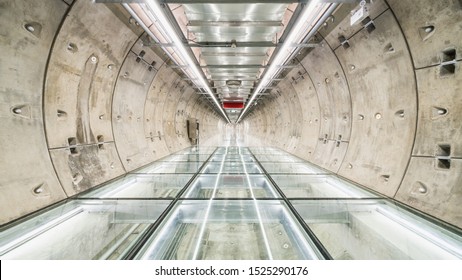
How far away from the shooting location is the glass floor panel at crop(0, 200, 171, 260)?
261cm

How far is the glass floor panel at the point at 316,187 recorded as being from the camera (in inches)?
174

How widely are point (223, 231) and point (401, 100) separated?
13.1 feet

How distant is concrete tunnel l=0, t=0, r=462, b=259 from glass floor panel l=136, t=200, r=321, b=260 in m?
0.09

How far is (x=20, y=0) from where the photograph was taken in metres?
2.73

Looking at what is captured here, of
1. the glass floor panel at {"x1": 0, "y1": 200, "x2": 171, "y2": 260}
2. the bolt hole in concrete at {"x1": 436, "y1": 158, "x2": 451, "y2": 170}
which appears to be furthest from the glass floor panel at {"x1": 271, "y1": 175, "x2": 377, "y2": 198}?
the glass floor panel at {"x1": 0, "y1": 200, "x2": 171, "y2": 260}

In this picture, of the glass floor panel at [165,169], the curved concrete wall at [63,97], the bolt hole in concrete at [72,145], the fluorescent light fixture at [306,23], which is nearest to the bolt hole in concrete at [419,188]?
the fluorescent light fixture at [306,23]

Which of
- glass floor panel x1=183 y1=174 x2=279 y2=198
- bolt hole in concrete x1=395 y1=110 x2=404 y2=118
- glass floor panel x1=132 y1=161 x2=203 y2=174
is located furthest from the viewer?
glass floor panel x1=132 y1=161 x2=203 y2=174

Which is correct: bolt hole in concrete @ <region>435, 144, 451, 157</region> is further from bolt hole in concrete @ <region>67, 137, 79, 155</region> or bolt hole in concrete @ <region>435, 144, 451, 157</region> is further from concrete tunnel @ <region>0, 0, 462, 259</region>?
bolt hole in concrete @ <region>67, 137, 79, 155</region>

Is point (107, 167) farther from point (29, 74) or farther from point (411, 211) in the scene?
point (411, 211)

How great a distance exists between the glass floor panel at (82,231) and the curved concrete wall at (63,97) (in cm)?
34

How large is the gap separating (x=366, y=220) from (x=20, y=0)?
587 centimetres

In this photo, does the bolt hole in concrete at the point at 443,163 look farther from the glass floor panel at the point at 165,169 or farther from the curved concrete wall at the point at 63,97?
the curved concrete wall at the point at 63,97

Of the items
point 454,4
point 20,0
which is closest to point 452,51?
point 454,4

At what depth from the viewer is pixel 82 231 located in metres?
3.25
